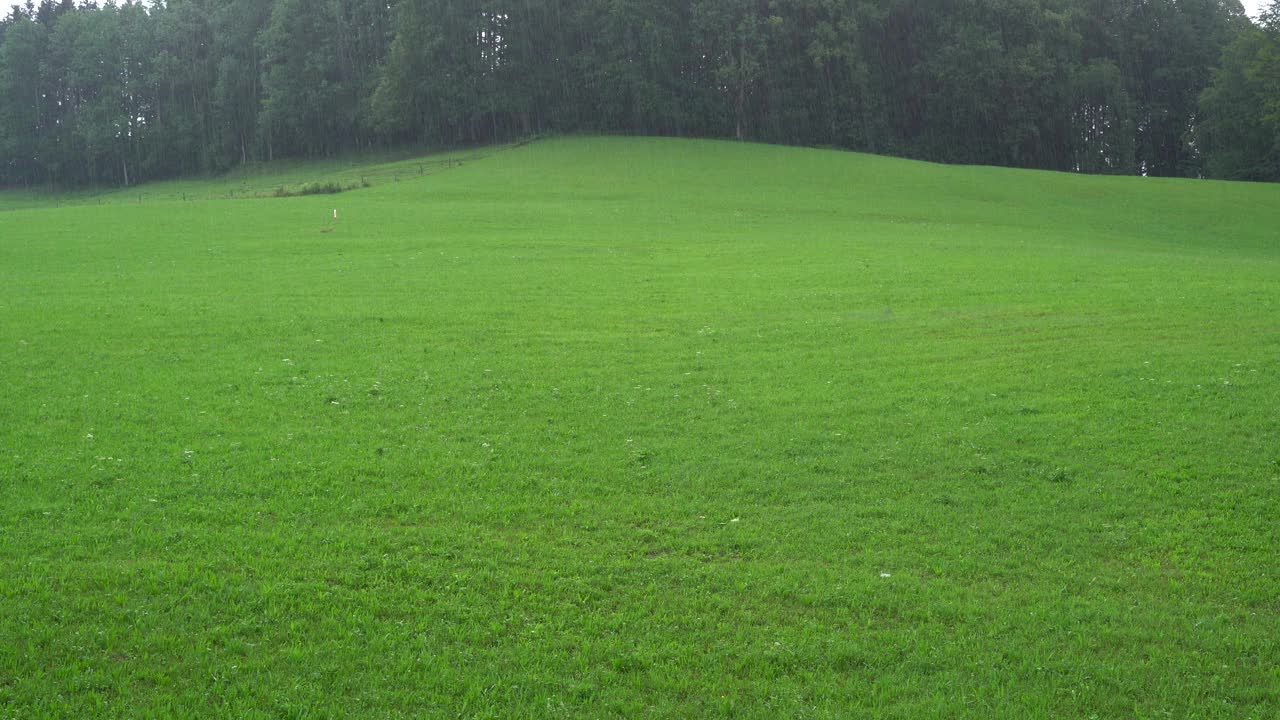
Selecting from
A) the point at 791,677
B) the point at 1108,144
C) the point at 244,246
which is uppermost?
the point at 1108,144

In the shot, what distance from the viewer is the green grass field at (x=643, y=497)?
666cm

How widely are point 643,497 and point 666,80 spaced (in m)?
70.0

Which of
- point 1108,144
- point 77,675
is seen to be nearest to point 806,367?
point 77,675

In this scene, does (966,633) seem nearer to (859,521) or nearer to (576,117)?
(859,521)

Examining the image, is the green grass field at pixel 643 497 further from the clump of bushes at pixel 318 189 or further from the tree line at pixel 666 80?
the tree line at pixel 666 80

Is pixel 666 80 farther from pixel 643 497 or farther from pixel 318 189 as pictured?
pixel 643 497

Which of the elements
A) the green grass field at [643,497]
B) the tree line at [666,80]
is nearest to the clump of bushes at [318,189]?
the tree line at [666,80]

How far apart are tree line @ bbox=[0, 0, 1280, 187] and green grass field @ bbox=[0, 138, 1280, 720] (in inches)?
2135

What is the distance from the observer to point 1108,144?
8262cm

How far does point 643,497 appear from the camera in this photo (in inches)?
400

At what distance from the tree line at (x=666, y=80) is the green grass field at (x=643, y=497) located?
178ft

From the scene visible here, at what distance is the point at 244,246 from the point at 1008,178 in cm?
4255

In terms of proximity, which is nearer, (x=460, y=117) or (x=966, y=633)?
(x=966, y=633)

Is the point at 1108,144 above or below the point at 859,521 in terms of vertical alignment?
above
